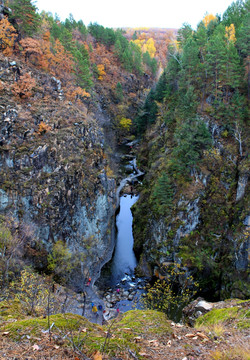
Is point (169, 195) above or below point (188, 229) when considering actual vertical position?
above

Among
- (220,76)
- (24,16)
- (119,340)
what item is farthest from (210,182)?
(24,16)

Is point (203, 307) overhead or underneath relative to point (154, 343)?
underneath

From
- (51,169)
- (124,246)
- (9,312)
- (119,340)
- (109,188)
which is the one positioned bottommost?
(124,246)

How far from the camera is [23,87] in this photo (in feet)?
98.4

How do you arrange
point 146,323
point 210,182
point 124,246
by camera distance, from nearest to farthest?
point 146,323
point 210,182
point 124,246

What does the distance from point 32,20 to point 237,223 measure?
44.0m

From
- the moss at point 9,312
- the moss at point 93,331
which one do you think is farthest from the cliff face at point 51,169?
the moss at point 93,331

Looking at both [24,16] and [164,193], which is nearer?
[164,193]

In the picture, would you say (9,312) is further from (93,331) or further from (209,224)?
(209,224)

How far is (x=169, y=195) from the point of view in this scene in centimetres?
3167

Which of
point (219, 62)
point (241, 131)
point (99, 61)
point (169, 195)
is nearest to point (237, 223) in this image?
point (169, 195)

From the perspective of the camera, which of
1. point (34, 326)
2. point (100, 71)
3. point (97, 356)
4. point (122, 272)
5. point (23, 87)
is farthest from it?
point (100, 71)

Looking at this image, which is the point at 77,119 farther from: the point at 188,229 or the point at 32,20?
the point at 188,229

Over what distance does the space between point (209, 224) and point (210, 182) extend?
569cm
